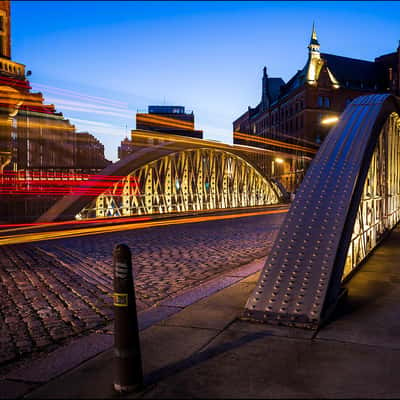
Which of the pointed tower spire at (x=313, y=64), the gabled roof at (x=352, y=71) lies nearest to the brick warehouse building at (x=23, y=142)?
the pointed tower spire at (x=313, y=64)

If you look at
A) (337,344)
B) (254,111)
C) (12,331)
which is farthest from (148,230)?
(254,111)

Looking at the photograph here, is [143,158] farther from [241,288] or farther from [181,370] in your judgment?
[181,370]

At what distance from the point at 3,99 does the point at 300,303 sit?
43.7 m

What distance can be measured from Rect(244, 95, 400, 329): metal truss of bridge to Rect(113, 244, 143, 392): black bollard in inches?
69.4

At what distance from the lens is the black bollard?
10.0 feet

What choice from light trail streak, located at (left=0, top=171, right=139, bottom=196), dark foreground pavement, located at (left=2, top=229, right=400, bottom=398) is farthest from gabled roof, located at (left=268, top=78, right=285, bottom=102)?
dark foreground pavement, located at (left=2, top=229, right=400, bottom=398)

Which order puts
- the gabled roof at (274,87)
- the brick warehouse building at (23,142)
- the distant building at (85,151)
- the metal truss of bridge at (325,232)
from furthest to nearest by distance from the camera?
the gabled roof at (274,87), the distant building at (85,151), the brick warehouse building at (23,142), the metal truss of bridge at (325,232)

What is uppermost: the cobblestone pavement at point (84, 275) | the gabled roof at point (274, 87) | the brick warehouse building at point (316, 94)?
the gabled roof at point (274, 87)

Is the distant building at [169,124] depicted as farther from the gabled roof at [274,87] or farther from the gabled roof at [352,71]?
the gabled roof at [352,71]

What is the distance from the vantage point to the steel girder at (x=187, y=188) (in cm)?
2358

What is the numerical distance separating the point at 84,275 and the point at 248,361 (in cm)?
511

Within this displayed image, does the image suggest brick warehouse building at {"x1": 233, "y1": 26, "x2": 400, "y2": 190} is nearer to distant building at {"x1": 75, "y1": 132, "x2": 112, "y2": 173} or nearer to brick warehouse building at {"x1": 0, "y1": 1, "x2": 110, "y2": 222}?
brick warehouse building at {"x1": 0, "y1": 1, "x2": 110, "y2": 222}

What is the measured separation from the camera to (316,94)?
7950 cm

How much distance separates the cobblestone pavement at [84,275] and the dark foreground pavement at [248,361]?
91cm
